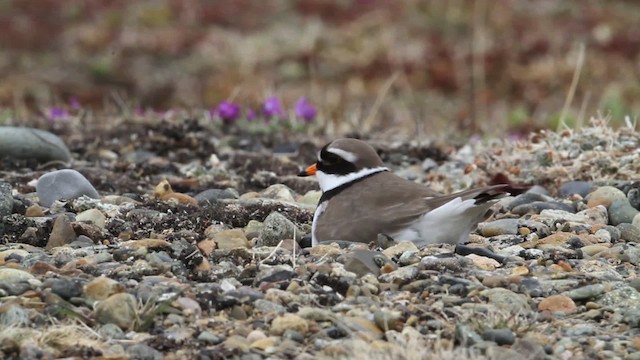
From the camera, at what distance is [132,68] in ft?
64.0

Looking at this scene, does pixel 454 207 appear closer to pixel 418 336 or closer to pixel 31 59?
pixel 418 336

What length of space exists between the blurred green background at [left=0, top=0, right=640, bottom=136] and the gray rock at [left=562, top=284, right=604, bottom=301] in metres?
9.98

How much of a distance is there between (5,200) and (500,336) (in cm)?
290

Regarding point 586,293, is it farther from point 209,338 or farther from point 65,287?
point 65,287

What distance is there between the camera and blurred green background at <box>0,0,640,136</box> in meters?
17.7

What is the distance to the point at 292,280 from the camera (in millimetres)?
4859

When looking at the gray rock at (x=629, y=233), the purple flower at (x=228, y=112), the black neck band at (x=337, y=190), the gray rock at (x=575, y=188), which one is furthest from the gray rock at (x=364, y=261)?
the purple flower at (x=228, y=112)

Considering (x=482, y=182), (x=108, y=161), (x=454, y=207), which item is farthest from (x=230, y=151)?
(x=454, y=207)

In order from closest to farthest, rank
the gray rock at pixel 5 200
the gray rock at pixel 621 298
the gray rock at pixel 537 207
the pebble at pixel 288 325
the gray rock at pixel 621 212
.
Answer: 1. the pebble at pixel 288 325
2. the gray rock at pixel 621 298
3. the gray rock at pixel 5 200
4. the gray rock at pixel 621 212
5. the gray rock at pixel 537 207

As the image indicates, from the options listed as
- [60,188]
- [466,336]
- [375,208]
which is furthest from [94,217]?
[466,336]

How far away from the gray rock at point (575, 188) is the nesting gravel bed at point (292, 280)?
0.01m

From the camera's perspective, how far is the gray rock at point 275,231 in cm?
575

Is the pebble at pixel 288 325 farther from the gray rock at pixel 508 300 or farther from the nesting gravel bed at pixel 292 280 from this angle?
the gray rock at pixel 508 300

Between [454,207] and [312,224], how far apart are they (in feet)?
2.97
